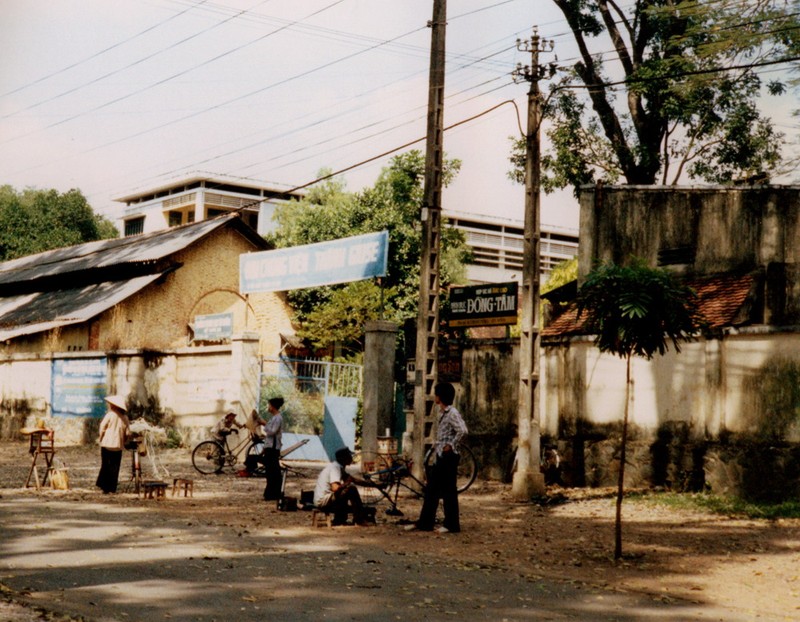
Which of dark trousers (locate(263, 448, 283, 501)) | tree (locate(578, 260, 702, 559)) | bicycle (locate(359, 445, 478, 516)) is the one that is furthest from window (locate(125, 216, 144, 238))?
tree (locate(578, 260, 702, 559))

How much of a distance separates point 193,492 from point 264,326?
65.1 ft

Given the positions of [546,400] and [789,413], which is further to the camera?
[546,400]

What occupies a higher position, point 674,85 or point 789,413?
point 674,85

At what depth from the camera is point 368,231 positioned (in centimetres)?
3938

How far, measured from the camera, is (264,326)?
36938 mm

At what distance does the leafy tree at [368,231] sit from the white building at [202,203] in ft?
117

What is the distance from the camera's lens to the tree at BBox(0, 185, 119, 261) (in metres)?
57.5

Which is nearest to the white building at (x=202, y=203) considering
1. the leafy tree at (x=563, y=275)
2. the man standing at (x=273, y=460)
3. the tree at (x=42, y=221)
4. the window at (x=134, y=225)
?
the window at (x=134, y=225)

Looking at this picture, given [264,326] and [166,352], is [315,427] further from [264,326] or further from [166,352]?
[264,326]

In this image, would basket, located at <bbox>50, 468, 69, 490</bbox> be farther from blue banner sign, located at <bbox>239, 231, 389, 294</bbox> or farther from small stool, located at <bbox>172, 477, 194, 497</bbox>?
blue banner sign, located at <bbox>239, 231, 389, 294</bbox>

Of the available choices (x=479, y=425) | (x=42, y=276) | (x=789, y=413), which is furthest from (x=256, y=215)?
(x=789, y=413)

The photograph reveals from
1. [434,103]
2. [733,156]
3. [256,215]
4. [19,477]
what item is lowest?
[19,477]

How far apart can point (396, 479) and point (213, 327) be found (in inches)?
647

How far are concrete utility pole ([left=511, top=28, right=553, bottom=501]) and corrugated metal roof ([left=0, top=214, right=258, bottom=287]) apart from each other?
18.6 meters
